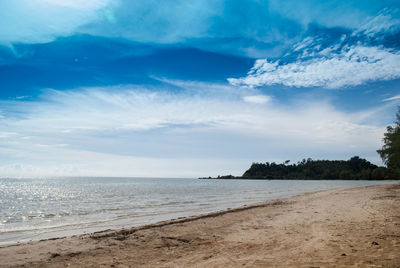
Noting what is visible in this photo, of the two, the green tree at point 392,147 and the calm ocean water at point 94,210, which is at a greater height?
the green tree at point 392,147

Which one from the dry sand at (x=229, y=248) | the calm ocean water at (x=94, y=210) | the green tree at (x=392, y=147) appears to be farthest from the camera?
the green tree at (x=392, y=147)

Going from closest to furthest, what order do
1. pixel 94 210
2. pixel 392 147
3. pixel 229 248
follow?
pixel 229 248
pixel 94 210
pixel 392 147

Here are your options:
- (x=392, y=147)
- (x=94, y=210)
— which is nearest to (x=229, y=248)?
(x=94, y=210)

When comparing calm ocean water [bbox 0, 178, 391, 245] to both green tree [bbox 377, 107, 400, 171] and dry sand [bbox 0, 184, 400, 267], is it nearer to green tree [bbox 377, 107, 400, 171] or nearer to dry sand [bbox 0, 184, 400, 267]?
dry sand [bbox 0, 184, 400, 267]

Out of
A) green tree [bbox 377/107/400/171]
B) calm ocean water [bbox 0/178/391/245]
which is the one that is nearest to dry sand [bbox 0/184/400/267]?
calm ocean water [bbox 0/178/391/245]

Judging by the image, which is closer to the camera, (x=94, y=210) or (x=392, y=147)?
(x=94, y=210)

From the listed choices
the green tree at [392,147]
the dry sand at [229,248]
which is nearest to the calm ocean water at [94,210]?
the dry sand at [229,248]

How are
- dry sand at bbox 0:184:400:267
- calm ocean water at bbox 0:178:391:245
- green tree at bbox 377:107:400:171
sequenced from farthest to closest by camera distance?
green tree at bbox 377:107:400:171 → calm ocean water at bbox 0:178:391:245 → dry sand at bbox 0:184:400:267

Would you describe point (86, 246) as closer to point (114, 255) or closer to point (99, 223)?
point (114, 255)

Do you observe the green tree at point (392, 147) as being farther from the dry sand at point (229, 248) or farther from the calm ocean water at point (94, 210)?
the dry sand at point (229, 248)

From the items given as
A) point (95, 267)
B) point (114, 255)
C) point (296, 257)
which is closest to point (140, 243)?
point (114, 255)

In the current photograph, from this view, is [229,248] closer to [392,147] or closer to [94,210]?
[94,210]

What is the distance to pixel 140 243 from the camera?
1121 centimetres

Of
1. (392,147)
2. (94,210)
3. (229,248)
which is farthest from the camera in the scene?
(392,147)
